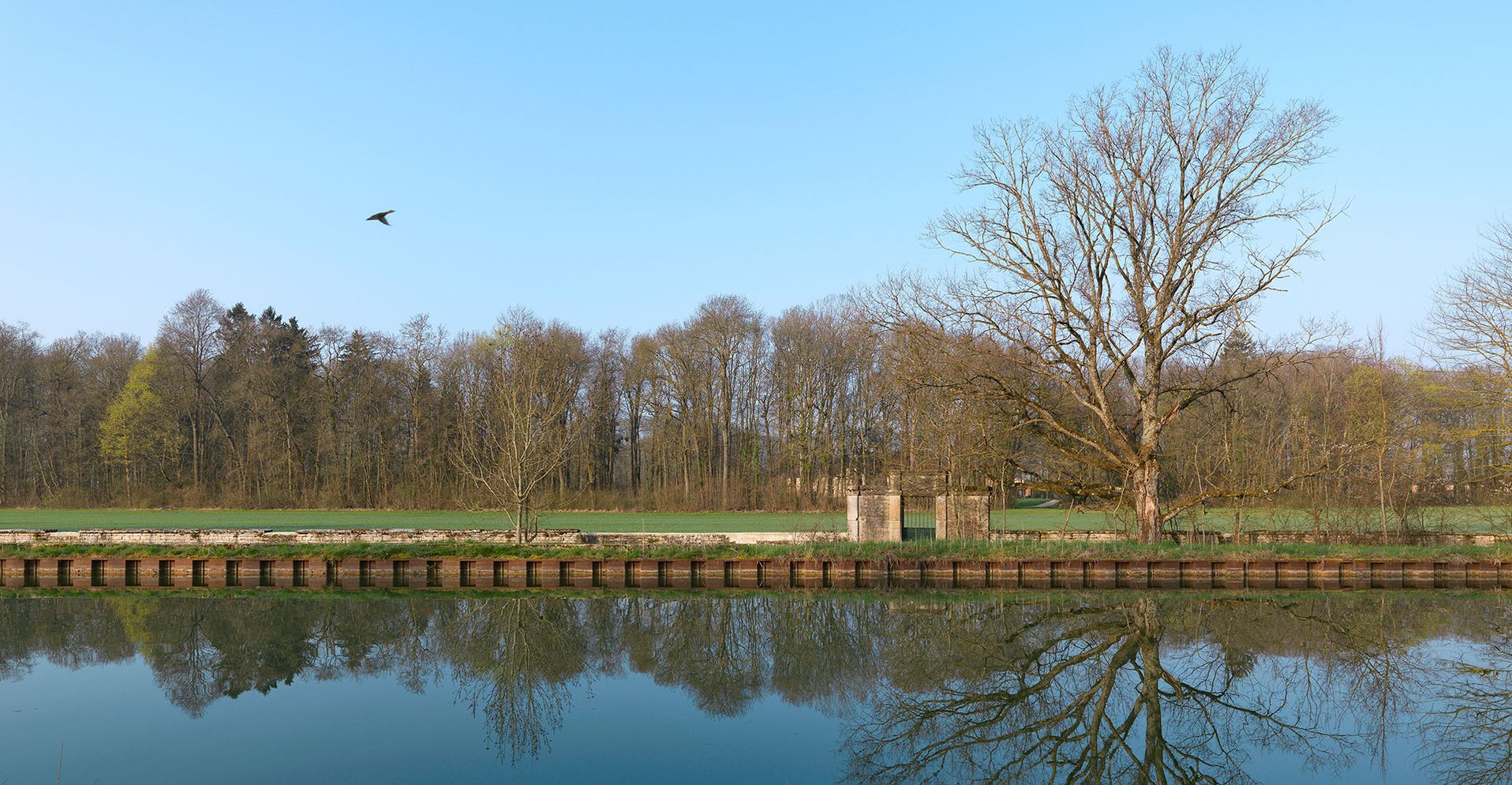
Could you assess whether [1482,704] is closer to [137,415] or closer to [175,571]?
[175,571]

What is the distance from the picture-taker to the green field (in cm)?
2539

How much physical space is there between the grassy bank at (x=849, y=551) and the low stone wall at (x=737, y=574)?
18 cm

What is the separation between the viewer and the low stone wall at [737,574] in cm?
2028

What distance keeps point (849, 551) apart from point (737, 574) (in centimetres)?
236

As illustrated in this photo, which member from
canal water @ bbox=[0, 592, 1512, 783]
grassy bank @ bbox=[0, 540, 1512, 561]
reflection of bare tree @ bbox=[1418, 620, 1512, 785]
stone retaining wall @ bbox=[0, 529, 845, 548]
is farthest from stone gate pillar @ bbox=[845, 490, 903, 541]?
reflection of bare tree @ bbox=[1418, 620, 1512, 785]

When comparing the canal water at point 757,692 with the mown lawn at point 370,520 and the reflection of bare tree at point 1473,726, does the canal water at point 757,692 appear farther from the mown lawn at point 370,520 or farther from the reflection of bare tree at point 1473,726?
the mown lawn at point 370,520

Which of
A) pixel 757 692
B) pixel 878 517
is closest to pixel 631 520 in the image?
pixel 878 517

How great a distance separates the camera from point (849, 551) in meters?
20.7

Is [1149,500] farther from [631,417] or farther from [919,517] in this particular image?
[631,417]

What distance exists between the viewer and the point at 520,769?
27.6 feet

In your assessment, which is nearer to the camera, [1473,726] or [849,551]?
[1473,726]

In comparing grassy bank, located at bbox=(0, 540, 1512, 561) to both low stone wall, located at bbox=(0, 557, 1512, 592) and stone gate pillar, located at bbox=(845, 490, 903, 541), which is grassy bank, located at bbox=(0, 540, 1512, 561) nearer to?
low stone wall, located at bbox=(0, 557, 1512, 592)

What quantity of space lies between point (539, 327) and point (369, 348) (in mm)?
9929

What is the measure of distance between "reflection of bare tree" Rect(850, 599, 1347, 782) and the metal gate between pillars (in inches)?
438
